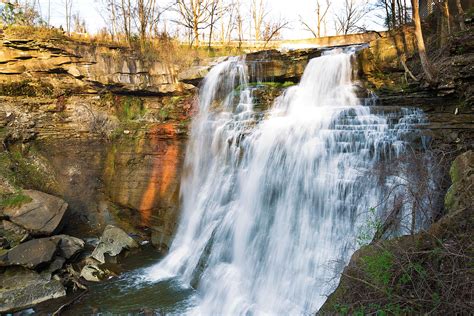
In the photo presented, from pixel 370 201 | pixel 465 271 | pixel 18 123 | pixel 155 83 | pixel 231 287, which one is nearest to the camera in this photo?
pixel 465 271

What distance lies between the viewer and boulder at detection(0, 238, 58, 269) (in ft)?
25.5

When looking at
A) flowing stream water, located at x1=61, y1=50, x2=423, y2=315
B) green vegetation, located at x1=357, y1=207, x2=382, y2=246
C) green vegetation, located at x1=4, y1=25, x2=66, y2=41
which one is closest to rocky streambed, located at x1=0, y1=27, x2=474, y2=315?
green vegetation, located at x1=4, y1=25, x2=66, y2=41

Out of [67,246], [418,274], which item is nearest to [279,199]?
[418,274]

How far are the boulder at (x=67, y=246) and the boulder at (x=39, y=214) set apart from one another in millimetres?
510

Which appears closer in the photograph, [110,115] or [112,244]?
[112,244]

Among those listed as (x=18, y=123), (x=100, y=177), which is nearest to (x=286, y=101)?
(x=100, y=177)

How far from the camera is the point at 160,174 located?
35.8ft

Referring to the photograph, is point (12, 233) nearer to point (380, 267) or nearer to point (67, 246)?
point (67, 246)

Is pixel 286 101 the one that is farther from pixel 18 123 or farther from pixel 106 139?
pixel 18 123

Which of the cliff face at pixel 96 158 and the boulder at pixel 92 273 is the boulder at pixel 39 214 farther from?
the boulder at pixel 92 273

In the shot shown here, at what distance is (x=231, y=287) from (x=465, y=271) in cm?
464

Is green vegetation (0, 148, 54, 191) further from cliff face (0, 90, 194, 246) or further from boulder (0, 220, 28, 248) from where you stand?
boulder (0, 220, 28, 248)

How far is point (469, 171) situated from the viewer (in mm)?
4645

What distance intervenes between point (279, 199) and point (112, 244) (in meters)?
5.25
